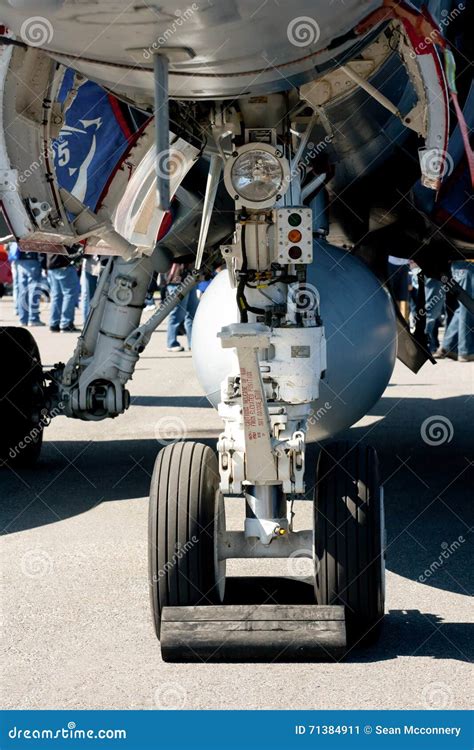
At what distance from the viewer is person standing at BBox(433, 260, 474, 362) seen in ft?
49.4

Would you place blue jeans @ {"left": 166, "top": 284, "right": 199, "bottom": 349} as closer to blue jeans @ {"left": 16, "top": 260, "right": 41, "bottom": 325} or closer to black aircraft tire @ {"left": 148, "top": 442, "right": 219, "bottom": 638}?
blue jeans @ {"left": 16, "top": 260, "right": 41, "bottom": 325}

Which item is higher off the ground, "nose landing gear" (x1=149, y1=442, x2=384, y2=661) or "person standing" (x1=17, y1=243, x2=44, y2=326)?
"person standing" (x1=17, y1=243, x2=44, y2=326)

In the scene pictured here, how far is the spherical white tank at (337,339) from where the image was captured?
255 inches

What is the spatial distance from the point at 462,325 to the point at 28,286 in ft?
28.8

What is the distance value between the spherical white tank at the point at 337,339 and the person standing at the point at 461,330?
8069 millimetres

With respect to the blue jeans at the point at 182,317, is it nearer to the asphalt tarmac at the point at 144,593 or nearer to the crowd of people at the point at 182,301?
the crowd of people at the point at 182,301

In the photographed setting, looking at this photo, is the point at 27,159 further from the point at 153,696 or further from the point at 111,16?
the point at 153,696

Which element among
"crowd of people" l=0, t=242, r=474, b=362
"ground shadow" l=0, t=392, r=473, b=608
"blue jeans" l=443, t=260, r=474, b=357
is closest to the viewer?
"ground shadow" l=0, t=392, r=473, b=608

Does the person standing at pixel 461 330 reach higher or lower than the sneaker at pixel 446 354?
higher

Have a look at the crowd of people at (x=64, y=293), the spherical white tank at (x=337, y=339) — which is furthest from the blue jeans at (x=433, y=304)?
the spherical white tank at (x=337, y=339)

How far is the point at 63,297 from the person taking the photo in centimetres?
2078

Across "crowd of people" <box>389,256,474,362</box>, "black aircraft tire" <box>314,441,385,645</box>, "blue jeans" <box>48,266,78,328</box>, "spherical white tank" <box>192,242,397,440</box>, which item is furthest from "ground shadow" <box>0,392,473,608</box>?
"blue jeans" <box>48,266,78,328</box>

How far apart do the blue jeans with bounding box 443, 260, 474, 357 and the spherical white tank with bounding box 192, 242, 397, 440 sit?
794cm

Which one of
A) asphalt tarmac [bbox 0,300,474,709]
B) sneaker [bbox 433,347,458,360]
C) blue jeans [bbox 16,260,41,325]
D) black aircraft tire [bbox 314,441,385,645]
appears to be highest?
blue jeans [bbox 16,260,41,325]
